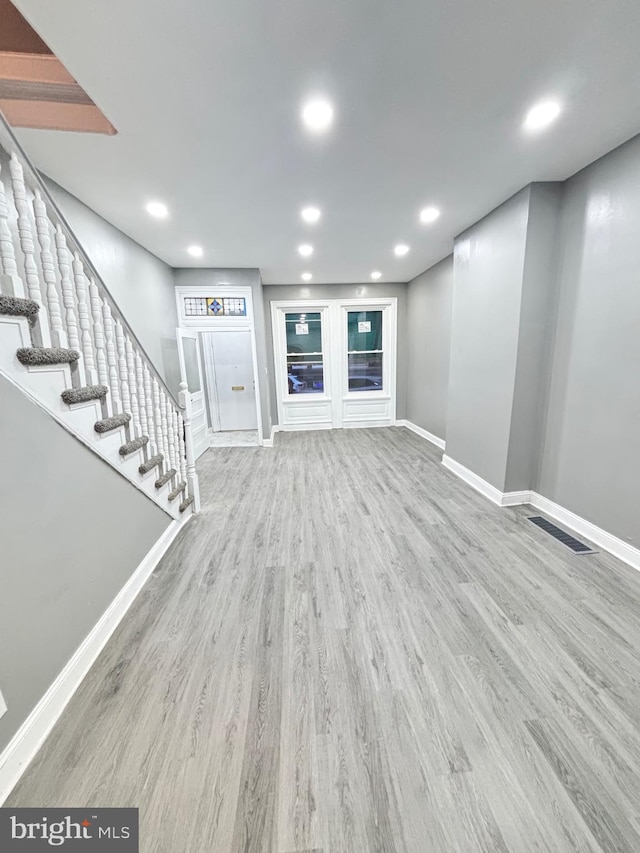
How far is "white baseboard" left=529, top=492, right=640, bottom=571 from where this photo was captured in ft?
7.06

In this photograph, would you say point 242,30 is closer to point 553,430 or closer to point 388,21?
point 388,21

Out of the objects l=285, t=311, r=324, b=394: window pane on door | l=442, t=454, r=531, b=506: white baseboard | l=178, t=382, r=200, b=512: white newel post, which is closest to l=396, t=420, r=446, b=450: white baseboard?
l=442, t=454, r=531, b=506: white baseboard

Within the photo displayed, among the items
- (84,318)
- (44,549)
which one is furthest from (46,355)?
(44,549)

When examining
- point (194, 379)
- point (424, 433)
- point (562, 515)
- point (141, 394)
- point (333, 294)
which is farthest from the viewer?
point (333, 294)

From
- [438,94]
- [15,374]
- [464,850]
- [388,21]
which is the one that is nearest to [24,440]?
[15,374]

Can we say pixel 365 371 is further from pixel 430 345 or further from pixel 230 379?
pixel 230 379

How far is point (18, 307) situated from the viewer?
1.29 meters

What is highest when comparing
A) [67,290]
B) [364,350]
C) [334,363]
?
[67,290]

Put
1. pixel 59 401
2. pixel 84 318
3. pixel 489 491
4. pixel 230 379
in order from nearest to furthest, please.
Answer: pixel 59 401 → pixel 84 318 → pixel 489 491 → pixel 230 379

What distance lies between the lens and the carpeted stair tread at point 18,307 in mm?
1226

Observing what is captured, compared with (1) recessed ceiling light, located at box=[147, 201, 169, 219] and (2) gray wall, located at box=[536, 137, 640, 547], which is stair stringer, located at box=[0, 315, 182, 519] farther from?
(2) gray wall, located at box=[536, 137, 640, 547]

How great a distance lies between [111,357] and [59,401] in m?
0.56

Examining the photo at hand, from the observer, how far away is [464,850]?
36.4 inches

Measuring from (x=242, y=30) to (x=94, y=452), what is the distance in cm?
204
